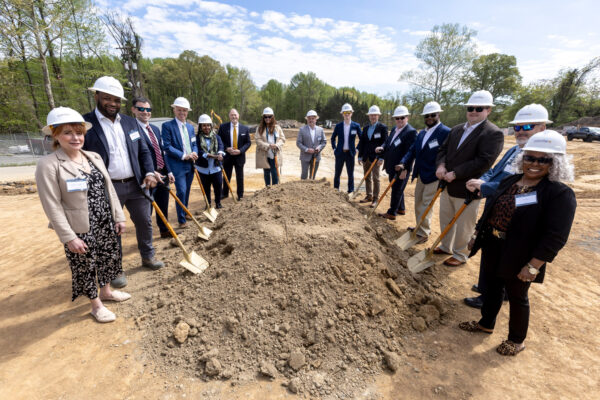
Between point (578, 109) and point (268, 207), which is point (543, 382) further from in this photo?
point (578, 109)

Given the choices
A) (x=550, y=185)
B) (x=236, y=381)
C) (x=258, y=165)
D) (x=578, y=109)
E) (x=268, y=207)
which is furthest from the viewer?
(x=578, y=109)

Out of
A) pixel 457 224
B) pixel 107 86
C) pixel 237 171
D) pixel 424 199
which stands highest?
pixel 107 86

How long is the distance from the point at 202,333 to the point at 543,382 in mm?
2720

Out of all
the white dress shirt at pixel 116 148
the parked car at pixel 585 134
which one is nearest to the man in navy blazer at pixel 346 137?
the white dress shirt at pixel 116 148

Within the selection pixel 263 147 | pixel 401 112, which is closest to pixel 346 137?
pixel 401 112

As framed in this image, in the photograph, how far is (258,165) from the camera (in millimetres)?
6172

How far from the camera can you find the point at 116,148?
9.40 ft

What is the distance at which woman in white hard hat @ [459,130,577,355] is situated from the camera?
1.79 metres

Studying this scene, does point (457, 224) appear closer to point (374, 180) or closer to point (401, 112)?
point (401, 112)

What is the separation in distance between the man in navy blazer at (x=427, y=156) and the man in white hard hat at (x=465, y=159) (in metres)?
0.38

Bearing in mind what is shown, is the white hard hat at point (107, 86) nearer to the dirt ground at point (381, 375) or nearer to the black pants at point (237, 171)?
the dirt ground at point (381, 375)

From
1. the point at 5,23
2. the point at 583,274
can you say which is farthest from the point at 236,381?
the point at 5,23

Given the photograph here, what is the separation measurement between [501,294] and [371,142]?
409 centimetres

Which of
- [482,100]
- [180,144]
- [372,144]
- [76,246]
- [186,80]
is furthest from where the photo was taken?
[186,80]
